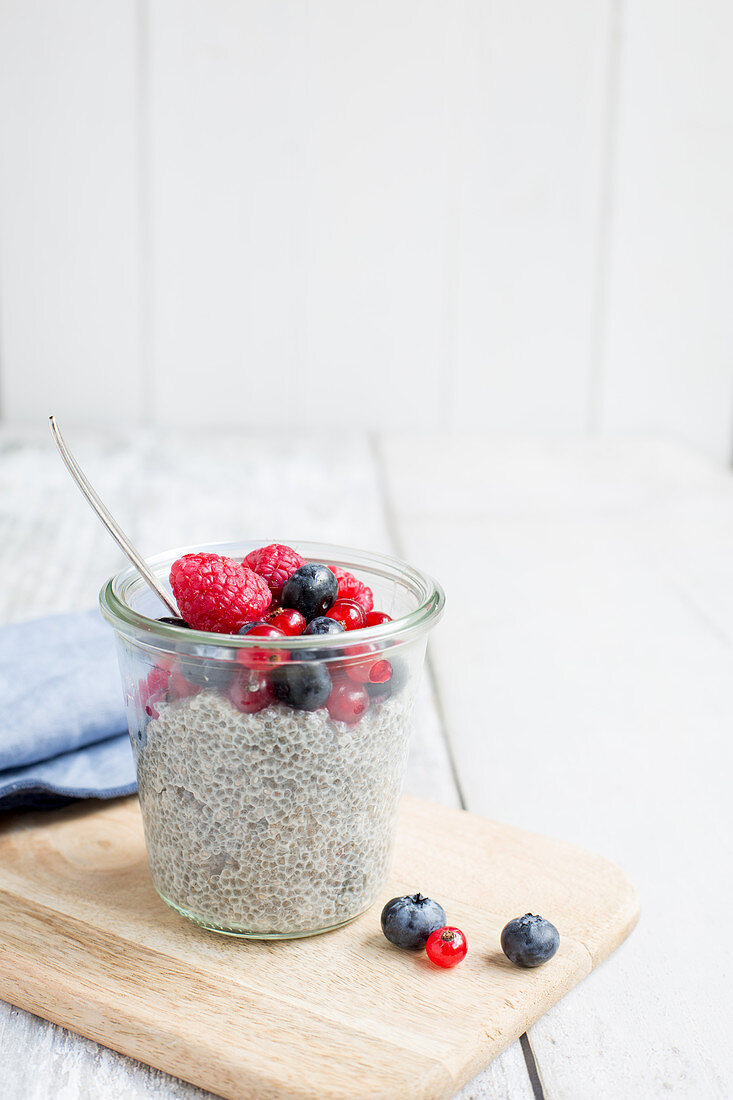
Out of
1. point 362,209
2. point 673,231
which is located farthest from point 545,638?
point 673,231

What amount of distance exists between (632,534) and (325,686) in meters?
1.05

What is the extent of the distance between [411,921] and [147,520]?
1013 millimetres

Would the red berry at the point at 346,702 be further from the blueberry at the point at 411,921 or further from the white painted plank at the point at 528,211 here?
the white painted plank at the point at 528,211

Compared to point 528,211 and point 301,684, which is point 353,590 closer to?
point 301,684

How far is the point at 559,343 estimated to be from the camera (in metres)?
2.29

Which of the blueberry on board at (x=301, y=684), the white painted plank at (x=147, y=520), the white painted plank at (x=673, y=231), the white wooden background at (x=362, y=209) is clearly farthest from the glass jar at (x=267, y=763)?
the white painted plank at (x=673, y=231)

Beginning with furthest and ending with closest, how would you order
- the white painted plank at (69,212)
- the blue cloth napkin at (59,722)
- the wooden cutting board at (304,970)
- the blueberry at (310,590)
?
the white painted plank at (69,212), the blue cloth napkin at (59,722), the blueberry at (310,590), the wooden cutting board at (304,970)

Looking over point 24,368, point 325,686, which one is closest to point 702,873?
point 325,686

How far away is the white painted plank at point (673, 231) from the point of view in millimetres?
2160

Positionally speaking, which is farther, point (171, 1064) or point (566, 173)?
point (566, 173)

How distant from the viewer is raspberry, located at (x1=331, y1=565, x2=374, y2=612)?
0.66m

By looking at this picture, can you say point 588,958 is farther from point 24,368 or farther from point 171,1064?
point 24,368

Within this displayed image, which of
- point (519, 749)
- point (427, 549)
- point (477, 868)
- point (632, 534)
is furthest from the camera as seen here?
point (632, 534)

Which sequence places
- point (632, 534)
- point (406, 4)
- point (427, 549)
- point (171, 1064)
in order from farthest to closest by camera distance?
point (406, 4) → point (632, 534) → point (427, 549) → point (171, 1064)
